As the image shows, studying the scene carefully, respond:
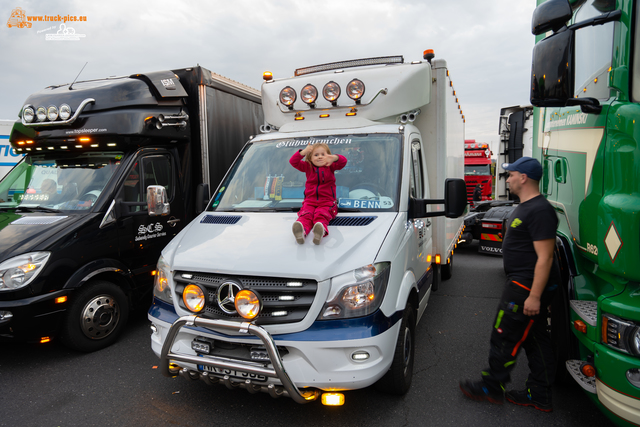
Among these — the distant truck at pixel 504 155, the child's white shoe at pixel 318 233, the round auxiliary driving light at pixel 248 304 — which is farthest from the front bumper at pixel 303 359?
the distant truck at pixel 504 155

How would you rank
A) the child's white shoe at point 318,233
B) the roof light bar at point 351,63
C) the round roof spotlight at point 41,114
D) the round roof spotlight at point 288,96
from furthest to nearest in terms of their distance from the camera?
1. the round roof spotlight at point 41,114
2. the roof light bar at point 351,63
3. the round roof spotlight at point 288,96
4. the child's white shoe at point 318,233

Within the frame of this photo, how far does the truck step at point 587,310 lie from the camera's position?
2605 millimetres

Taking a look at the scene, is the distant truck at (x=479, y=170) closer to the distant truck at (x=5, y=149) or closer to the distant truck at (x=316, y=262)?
the distant truck at (x=316, y=262)

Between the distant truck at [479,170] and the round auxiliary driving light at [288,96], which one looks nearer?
the round auxiliary driving light at [288,96]

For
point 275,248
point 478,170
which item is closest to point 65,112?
point 275,248

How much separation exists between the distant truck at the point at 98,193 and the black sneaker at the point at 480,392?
128 inches

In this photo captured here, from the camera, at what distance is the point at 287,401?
3.54m

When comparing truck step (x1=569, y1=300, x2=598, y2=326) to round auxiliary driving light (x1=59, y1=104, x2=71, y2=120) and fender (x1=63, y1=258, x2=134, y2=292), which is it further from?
round auxiliary driving light (x1=59, y1=104, x2=71, y2=120)

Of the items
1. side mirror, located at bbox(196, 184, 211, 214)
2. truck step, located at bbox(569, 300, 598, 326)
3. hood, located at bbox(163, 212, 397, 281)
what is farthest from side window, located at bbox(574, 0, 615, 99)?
side mirror, located at bbox(196, 184, 211, 214)

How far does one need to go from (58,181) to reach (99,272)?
4.70ft

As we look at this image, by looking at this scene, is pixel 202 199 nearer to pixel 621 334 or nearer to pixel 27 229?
pixel 27 229

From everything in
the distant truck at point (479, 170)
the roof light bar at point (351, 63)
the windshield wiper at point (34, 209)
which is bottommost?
the windshield wiper at point (34, 209)

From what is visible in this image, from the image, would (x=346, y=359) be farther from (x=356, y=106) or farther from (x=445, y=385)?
(x=356, y=106)

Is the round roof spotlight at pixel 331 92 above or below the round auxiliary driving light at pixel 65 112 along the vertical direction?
above
